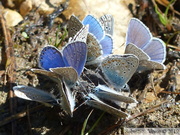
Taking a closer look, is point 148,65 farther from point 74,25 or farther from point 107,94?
point 74,25

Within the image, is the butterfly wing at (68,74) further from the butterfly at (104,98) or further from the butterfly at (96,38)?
the butterfly at (96,38)

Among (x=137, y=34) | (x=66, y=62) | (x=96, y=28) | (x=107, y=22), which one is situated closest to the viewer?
(x=66, y=62)

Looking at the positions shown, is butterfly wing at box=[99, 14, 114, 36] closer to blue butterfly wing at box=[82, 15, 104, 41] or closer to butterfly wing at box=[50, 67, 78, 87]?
blue butterfly wing at box=[82, 15, 104, 41]

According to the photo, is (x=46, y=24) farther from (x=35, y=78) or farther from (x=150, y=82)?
(x=150, y=82)

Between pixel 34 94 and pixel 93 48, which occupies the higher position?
pixel 93 48

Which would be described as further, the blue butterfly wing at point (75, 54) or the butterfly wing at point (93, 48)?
the butterfly wing at point (93, 48)

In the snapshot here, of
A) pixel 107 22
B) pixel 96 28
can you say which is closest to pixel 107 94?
pixel 96 28

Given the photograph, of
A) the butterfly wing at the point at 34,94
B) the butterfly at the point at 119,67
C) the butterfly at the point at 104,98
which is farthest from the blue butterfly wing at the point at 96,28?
the butterfly wing at the point at 34,94
